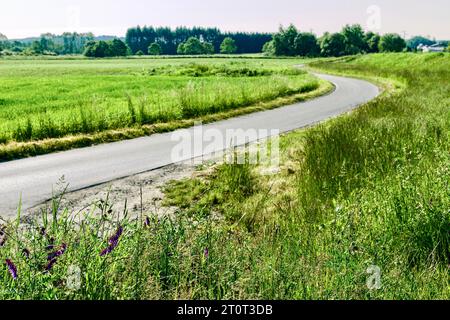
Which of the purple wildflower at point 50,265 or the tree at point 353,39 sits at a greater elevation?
the tree at point 353,39

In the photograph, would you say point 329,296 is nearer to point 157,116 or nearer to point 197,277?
point 197,277

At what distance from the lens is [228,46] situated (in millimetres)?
187375

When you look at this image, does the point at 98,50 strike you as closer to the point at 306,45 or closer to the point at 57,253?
the point at 306,45

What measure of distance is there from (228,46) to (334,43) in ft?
205

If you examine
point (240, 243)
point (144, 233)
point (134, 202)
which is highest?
point (144, 233)

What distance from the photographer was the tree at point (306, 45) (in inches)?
5723

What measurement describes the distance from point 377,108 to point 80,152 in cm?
987

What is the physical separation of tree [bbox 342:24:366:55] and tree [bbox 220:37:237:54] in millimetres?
57682

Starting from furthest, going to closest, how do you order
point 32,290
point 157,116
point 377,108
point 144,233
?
point 157,116, point 377,108, point 144,233, point 32,290

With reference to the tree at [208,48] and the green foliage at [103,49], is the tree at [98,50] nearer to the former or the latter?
the green foliage at [103,49]

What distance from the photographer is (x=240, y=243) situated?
477cm

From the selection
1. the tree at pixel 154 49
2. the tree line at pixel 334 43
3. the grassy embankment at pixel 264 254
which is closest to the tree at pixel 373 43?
the tree line at pixel 334 43

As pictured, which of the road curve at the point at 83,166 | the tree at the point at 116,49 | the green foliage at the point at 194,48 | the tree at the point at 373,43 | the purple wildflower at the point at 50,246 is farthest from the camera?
the green foliage at the point at 194,48
